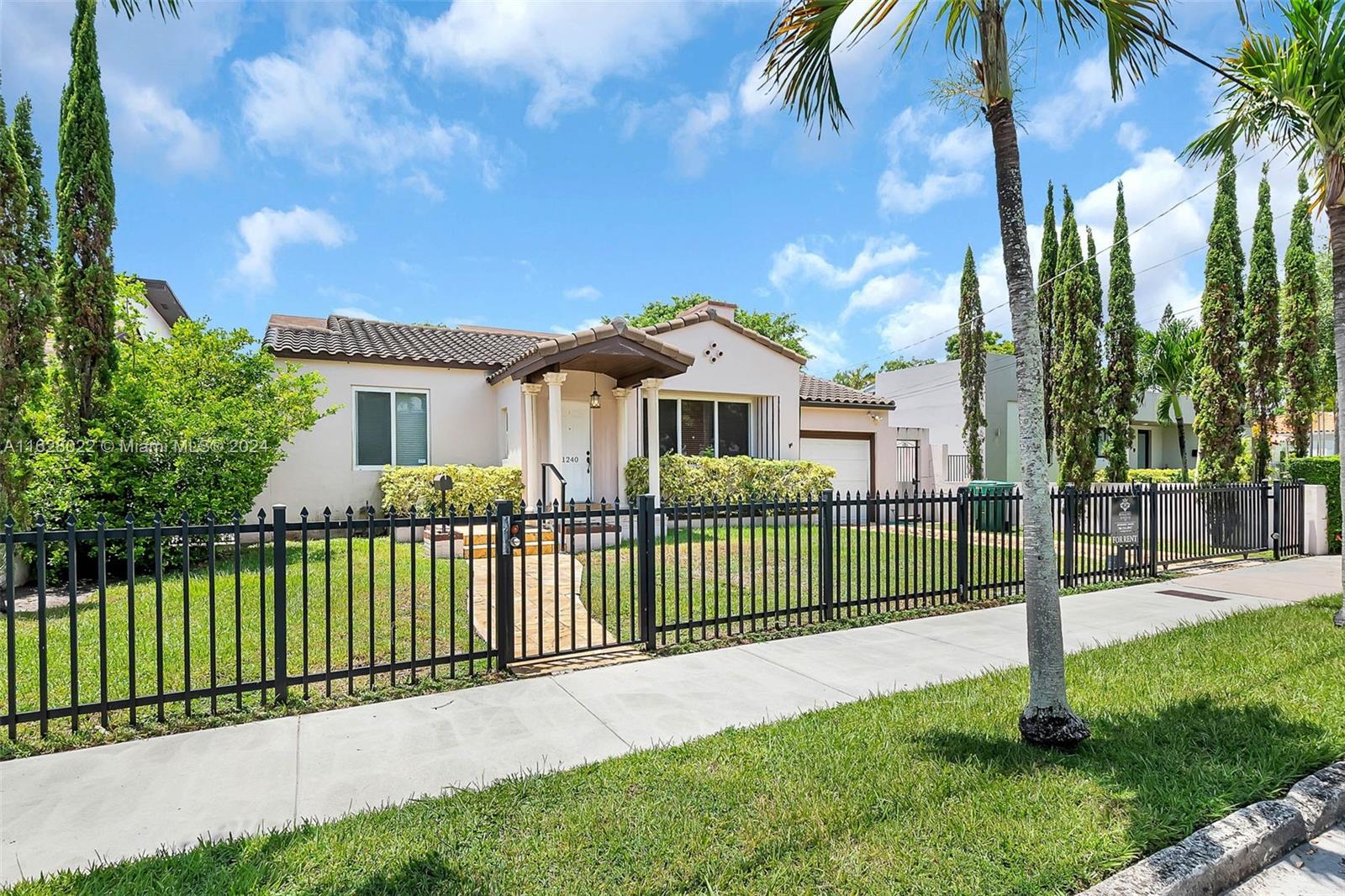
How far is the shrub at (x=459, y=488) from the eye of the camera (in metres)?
13.1

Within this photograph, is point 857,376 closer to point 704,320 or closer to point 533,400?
point 704,320

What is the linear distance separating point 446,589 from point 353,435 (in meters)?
7.44

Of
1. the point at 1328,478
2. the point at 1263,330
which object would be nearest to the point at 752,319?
the point at 1263,330

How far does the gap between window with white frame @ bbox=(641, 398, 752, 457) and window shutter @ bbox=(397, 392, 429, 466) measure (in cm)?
523

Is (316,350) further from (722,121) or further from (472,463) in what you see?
(722,121)

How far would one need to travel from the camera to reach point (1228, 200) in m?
15.8

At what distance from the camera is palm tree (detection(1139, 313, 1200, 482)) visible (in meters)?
30.7

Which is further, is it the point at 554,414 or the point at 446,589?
the point at 554,414

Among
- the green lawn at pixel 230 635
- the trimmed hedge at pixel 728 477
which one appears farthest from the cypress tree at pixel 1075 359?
the green lawn at pixel 230 635

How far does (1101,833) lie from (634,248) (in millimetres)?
25749

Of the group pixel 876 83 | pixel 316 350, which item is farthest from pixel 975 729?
pixel 316 350

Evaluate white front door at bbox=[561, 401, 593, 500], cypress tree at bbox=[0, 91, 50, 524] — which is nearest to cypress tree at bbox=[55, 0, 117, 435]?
cypress tree at bbox=[0, 91, 50, 524]

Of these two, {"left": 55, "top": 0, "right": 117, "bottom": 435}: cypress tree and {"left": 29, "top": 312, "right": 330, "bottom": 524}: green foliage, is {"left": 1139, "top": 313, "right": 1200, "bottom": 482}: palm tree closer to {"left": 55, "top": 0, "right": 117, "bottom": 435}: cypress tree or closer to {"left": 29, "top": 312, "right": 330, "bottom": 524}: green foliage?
{"left": 29, "top": 312, "right": 330, "bottom": 524}: green foliage

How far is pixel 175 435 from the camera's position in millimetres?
9750
